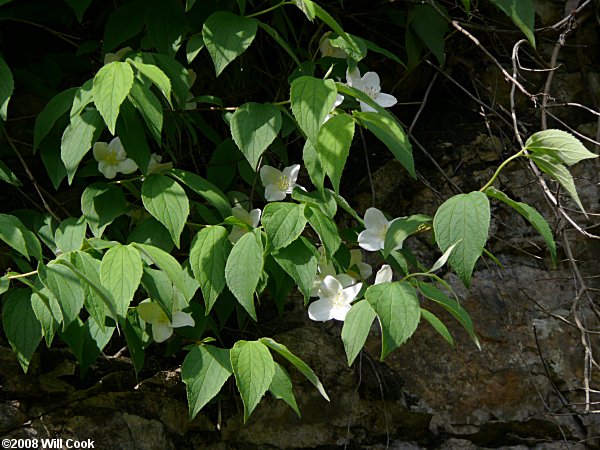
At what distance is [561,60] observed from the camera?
2174mm

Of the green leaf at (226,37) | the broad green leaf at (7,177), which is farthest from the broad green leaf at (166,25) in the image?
the broad green leaf at (7,177)

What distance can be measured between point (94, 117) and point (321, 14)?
45 centimetres

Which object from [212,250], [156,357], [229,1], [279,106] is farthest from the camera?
[156,357]

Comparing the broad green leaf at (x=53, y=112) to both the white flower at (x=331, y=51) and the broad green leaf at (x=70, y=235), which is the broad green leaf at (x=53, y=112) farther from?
the white flower at (x=331, y=51)

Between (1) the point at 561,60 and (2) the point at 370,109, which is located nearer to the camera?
(2) the point at 370,109

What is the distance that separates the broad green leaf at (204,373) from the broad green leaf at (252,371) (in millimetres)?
73

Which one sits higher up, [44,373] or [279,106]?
[279,106]

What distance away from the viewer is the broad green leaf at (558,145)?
4.04ft

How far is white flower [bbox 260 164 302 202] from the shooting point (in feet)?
5.13

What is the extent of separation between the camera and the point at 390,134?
1348 millimetres

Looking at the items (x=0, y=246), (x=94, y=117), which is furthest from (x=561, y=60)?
(x=0, y=246)

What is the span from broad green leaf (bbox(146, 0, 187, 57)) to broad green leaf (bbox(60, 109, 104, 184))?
24 cm

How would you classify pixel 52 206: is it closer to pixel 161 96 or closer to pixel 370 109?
pixel 161 96

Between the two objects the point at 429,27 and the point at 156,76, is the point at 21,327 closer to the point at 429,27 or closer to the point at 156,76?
the point at 156,76
